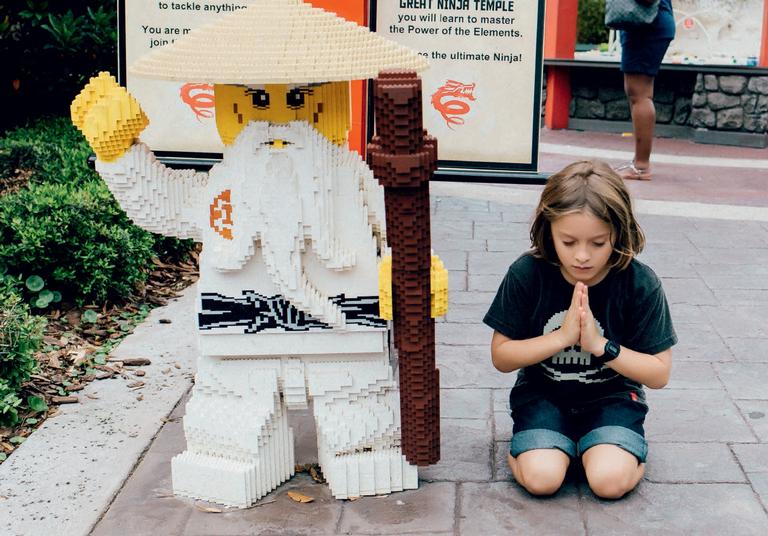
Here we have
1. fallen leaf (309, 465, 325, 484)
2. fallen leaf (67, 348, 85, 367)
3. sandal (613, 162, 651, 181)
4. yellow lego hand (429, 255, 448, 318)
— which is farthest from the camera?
sandal (613, 162, 651, 181)

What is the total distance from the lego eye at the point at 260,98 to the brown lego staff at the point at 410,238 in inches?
16.2

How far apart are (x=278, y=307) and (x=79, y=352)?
1.78 metres

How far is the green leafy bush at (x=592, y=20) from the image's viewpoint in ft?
60.0

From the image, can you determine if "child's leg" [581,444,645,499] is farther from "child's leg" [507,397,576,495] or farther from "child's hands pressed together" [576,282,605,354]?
"child's hands pressed together" [576,282,605,354]

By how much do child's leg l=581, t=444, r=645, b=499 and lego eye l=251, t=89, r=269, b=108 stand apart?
1.53m

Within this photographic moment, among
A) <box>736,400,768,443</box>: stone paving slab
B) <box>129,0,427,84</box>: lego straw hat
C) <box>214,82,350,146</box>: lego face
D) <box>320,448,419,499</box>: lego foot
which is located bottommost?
<box>736,400,768,443</box>: stone paving slab

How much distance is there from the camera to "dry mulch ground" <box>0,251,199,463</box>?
3.96 m

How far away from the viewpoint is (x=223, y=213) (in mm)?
3090

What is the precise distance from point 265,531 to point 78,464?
0.87 meters

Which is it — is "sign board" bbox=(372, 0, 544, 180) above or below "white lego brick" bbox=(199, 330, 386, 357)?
above

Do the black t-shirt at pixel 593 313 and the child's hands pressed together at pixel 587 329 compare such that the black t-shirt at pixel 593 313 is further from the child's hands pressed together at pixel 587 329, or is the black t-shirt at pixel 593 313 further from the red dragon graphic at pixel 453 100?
the red dragon graphic at pixel 453 100

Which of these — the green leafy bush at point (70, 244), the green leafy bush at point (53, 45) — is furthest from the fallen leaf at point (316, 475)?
the green leafy bush at point (53, 45)

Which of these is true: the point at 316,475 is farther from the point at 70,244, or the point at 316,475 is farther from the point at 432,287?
the point at 70,244

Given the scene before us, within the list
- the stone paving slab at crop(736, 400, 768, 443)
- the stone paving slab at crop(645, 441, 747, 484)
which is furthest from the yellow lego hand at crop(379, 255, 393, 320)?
the stone paving slab at crop(736, 400, 768, 443)
